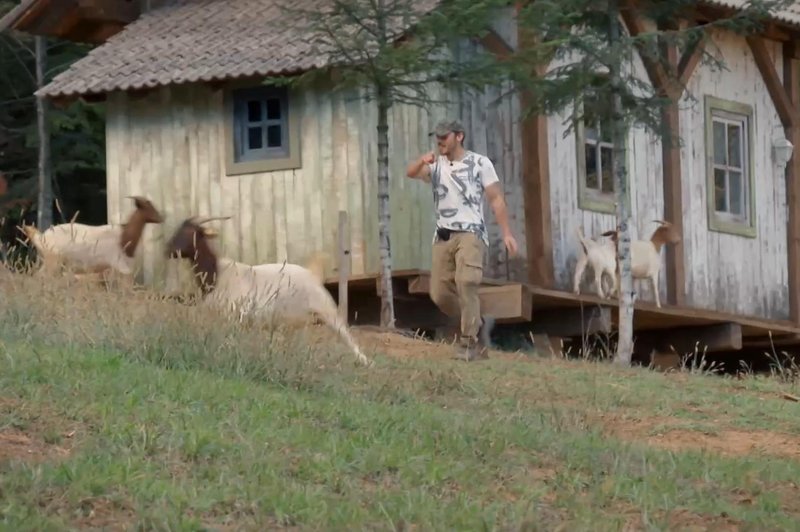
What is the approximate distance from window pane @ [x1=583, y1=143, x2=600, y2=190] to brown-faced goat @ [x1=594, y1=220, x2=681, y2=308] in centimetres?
60

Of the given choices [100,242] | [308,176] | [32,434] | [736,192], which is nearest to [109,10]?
[308,176]

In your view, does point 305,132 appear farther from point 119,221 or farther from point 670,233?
point 670,233

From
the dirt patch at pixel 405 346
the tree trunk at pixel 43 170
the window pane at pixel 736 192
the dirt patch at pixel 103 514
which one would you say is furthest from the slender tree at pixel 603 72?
the dirt patch at pixel 103 514

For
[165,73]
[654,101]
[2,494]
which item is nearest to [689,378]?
[654,101]

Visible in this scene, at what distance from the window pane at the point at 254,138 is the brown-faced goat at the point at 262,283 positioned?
5.98 m

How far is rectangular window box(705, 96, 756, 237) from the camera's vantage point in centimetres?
2486

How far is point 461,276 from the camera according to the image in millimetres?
16344

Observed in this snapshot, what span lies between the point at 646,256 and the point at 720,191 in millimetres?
2888

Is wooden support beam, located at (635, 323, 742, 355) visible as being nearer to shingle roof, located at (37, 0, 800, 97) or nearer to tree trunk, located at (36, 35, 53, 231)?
shingle roof, located at (37, 0, 800, 97)

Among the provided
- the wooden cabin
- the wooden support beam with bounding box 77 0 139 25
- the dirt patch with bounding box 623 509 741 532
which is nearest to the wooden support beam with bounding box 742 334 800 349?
the wooden cabin

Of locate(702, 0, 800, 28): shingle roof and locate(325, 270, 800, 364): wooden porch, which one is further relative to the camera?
locate(702, 0, 800, 28): shingle roof

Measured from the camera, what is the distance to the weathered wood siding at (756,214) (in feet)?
80.3

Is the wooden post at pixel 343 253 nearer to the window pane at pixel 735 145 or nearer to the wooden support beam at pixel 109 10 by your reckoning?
the wooden support beam at pixel 109 10

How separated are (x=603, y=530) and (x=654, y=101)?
34.7 ft
